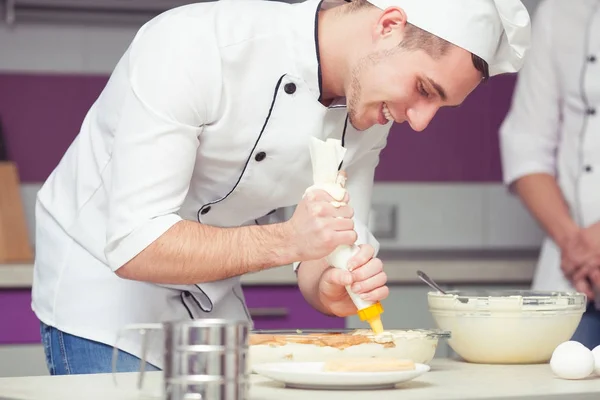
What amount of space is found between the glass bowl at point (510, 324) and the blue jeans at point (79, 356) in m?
0.50

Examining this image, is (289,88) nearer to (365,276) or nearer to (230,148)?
(230,148)

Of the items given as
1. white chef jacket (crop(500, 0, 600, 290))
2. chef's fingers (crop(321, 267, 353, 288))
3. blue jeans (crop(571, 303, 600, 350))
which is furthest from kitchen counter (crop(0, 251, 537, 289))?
chef's fingers (crop(321, 267, 353, 288))

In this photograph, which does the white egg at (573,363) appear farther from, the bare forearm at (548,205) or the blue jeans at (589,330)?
the bare forearm at (548,205)

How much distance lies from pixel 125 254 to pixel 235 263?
0.52 ft

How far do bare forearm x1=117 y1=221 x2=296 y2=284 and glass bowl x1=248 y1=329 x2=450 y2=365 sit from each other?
0.38ft

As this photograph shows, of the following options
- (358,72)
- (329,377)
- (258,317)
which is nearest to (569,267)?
(258,317)

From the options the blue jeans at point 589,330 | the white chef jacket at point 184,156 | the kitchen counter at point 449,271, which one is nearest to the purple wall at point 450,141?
the kitchen counter at point 449,271

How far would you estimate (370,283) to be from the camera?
146 centimetres

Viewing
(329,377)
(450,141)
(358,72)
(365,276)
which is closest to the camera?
(329,377)

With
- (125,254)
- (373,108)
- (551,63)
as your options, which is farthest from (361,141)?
(551,63)

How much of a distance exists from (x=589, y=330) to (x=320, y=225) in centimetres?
124

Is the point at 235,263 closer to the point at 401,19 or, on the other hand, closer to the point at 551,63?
the point at 401,19

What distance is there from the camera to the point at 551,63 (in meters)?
2.66

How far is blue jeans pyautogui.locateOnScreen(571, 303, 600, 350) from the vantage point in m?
2.41
